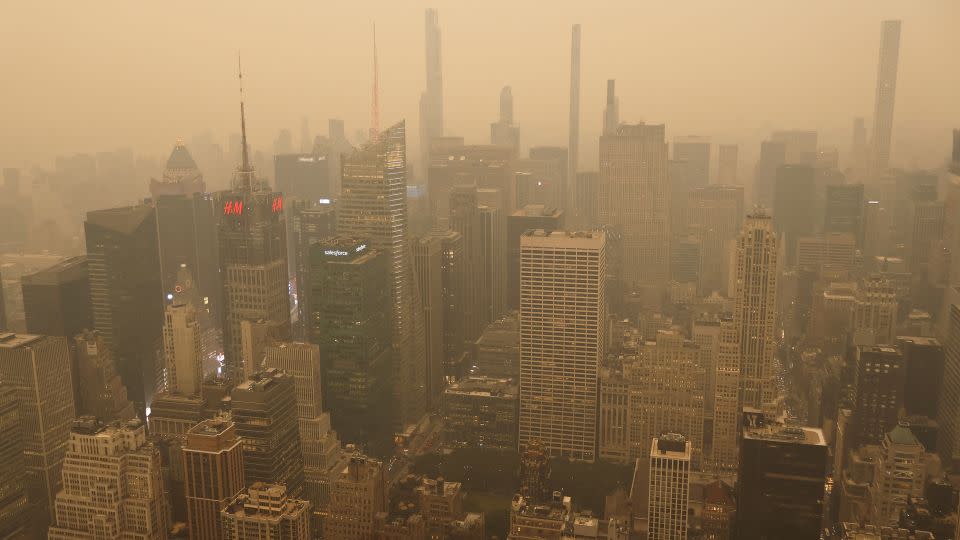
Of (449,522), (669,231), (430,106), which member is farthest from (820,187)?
(449,522)

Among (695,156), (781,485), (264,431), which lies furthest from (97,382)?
(695,156)

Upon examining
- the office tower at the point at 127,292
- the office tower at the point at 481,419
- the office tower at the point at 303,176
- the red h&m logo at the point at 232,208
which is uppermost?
the office tower at the point at 303,176

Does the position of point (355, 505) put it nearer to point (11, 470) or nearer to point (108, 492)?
point (108, 492)

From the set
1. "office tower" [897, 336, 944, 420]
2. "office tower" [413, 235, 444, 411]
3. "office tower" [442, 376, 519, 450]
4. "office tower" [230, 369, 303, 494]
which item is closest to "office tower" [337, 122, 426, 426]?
"office tower" [413, 235, 444, 411]

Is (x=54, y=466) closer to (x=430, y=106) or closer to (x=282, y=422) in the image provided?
(x=282, y=422)

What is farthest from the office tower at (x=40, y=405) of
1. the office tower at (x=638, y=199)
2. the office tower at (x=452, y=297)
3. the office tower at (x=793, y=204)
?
the office tower at (x=793, y=204)

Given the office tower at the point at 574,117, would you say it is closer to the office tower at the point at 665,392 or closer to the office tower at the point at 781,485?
the office tower at the point at 665,392
